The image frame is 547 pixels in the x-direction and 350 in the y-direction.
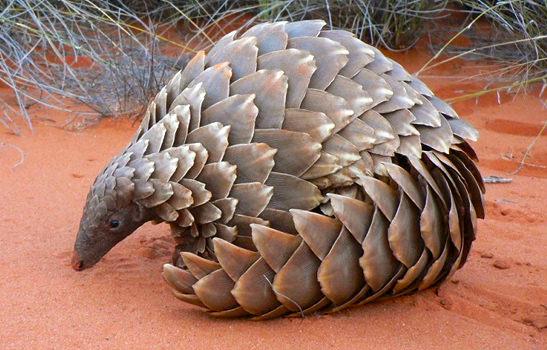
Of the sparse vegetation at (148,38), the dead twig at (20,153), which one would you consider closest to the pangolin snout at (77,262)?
the dead twig at (20,153)

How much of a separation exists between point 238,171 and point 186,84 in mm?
533

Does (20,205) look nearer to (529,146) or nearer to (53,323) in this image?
(53,323)

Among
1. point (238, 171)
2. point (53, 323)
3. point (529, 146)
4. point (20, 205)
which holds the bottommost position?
point (20, 205)

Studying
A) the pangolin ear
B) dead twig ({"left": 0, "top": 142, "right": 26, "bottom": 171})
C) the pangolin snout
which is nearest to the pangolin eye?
the pangolin ear

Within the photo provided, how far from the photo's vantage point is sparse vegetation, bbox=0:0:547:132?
595cm

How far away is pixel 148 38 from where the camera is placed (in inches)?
292

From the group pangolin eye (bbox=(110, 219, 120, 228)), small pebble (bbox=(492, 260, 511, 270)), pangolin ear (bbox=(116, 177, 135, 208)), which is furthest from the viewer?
small pebble (bbox=(492, 260, 511, 270))

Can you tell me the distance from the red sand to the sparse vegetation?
3.93ft

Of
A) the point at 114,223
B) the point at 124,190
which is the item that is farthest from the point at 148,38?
the point at 124,190

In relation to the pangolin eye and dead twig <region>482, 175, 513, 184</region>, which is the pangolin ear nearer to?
the pangolin eye

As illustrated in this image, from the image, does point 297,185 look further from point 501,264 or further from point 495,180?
point 495,180

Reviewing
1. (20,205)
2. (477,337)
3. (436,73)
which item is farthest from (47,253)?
(436,73)

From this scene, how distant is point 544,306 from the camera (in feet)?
11.3

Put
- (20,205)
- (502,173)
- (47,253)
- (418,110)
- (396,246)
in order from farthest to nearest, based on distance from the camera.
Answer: (502,173) < (20,205) < (47,253) < (418,110) < (396,246)
